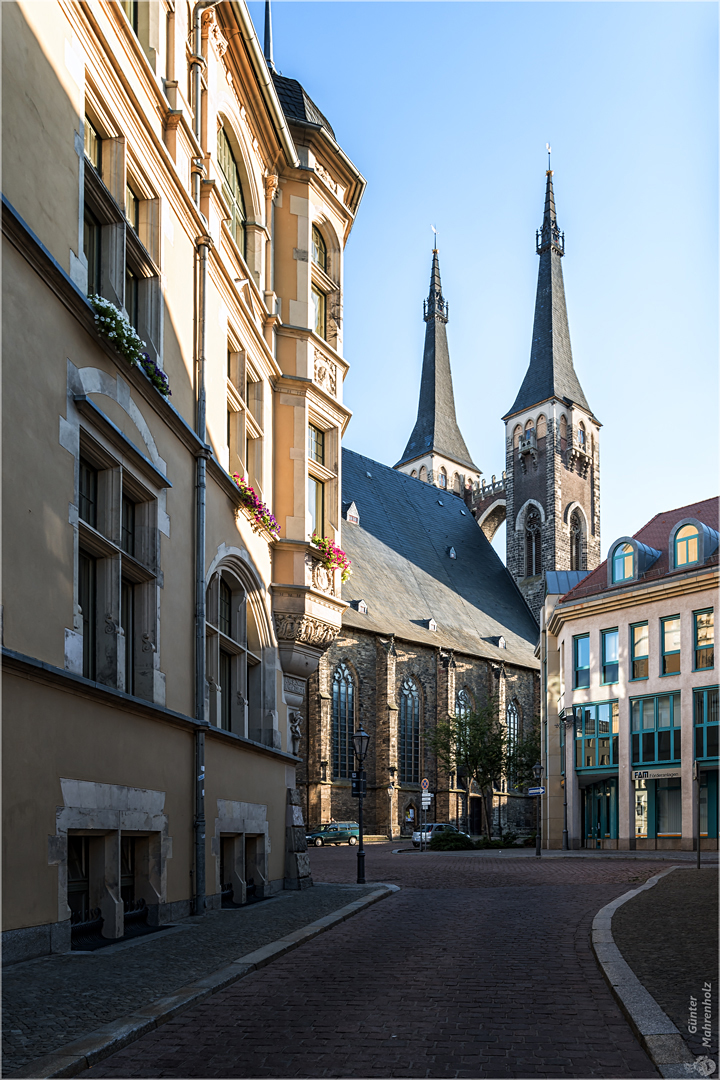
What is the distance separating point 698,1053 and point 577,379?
79.4 meters

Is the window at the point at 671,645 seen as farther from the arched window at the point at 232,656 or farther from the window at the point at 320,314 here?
the arched window at the point at 232,656

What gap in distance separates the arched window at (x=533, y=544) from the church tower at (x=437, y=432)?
12.3 m

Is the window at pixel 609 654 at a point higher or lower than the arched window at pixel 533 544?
lower

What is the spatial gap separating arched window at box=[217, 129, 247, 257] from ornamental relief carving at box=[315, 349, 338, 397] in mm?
2668

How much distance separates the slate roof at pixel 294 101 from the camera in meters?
19.9

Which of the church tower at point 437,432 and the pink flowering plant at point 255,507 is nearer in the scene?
the pink flowering plant at point 255,507

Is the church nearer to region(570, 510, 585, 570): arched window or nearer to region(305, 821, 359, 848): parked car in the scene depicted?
region(570, 510, 585, 570): arched window

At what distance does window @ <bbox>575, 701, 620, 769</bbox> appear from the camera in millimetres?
35312

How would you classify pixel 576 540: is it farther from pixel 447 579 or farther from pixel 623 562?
pixel 623 562

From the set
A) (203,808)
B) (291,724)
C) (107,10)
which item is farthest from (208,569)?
(107,10)

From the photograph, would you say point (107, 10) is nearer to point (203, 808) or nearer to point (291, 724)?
point (203, 808)

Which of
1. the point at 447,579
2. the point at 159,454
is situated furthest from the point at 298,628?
the point at 447,579

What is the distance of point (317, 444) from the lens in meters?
20.4

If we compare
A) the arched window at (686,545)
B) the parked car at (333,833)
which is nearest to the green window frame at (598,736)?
the arched window at (686,545)
